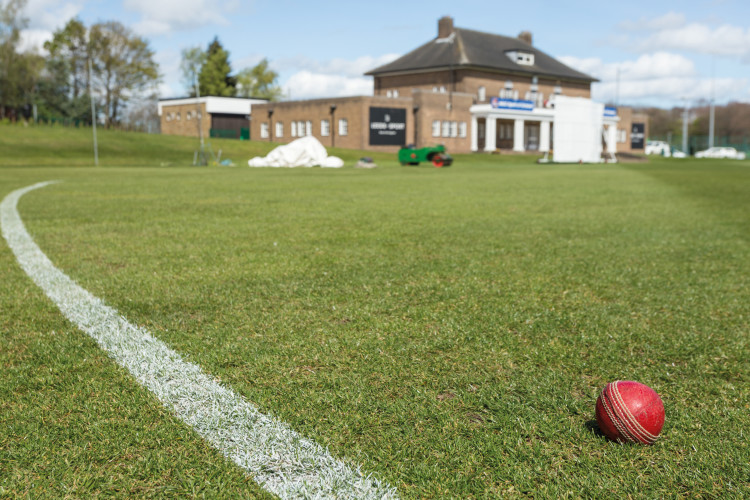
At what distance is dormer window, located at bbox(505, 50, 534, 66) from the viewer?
72.4m

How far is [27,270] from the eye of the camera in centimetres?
546

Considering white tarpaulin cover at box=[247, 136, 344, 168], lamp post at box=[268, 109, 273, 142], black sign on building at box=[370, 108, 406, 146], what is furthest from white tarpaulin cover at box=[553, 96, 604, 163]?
lamp post at box=[268, 109, 273, 142]

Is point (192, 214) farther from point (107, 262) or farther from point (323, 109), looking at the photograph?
point (323, 109)

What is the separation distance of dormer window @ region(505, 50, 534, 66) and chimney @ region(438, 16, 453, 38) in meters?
7.30

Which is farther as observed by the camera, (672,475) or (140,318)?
(140,318)

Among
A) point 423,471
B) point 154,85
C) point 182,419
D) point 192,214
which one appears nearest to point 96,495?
point 182,419

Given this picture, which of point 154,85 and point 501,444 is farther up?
point 154,85

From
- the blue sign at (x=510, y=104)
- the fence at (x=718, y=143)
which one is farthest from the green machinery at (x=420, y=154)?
the fence at (x=718, y=143)

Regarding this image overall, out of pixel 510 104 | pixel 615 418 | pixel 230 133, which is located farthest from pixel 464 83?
pixel 615 418

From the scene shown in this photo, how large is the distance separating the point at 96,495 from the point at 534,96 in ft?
254

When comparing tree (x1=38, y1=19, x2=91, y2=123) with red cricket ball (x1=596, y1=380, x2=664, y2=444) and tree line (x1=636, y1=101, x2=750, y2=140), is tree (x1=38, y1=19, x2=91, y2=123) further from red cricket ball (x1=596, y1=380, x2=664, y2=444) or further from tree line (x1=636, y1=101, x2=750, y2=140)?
tree line (x1=636, y1=101, x2=750, y2=140)

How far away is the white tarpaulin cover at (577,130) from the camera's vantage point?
4216cm

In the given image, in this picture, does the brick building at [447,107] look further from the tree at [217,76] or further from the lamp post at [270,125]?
the tree at [217,76]

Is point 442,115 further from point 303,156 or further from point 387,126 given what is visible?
point 303,156
